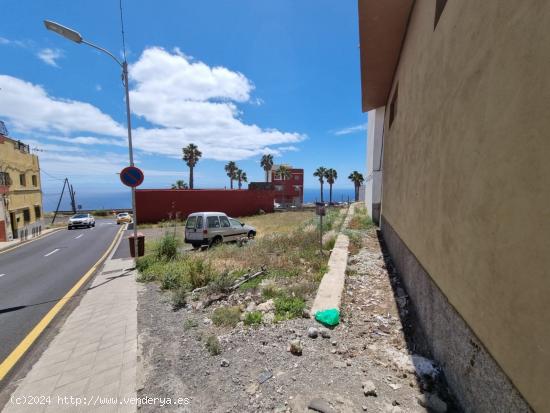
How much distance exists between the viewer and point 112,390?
299cm

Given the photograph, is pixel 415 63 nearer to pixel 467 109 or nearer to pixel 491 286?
pixel 467 109

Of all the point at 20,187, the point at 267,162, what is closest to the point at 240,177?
the point at 267,162

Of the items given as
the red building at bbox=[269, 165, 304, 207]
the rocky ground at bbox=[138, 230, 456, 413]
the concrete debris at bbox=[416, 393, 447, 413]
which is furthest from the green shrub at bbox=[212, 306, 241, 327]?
the red building at bbox=[269, 165, 304, 207]

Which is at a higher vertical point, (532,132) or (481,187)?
(532,132)

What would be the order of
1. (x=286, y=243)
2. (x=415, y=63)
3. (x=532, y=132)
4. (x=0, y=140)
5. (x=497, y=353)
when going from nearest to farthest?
(x=532, y=132)
(x=497, y=353)
(x=415, y=63)
(x=286, y=243)
(x=0, y=140)

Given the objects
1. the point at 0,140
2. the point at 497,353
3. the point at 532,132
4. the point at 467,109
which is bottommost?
the point at 497,353

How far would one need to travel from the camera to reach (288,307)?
4820 millimetres

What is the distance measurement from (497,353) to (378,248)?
312 inches

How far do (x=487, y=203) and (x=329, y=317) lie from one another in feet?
9.55

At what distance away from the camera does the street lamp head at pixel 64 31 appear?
6910 millimetres

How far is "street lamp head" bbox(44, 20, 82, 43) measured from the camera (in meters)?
6.91

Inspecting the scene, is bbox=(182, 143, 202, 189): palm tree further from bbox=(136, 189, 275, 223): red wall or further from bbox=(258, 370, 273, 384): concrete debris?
bbox=(258, 370, 273, 384): concrete debris

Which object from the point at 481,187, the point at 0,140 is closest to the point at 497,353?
the point at 481,187

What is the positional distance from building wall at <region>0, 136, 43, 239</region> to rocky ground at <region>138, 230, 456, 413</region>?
23878 millimetres
